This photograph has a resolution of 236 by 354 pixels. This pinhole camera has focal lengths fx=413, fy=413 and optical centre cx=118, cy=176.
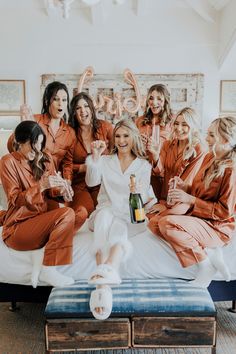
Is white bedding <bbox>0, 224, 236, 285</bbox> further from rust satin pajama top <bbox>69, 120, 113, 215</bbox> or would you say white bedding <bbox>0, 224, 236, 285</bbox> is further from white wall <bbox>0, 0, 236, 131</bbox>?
white wall <bbox>0, 0, 236, 131</bbox>

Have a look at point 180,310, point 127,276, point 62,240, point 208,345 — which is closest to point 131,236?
point 127,276

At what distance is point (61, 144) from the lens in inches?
127

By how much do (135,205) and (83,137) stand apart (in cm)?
86

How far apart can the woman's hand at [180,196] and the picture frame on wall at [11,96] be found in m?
4.31

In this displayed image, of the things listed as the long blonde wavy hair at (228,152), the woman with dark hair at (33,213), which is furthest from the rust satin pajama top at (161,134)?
the woman with dark hair at (33,213)

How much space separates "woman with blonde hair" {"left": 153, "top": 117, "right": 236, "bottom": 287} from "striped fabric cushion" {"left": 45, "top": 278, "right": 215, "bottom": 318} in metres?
0.27

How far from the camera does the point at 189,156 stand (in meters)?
2.91

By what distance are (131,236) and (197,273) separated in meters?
0.48

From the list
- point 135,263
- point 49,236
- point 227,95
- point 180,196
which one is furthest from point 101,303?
point 227,95

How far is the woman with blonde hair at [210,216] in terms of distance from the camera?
251 centimetres

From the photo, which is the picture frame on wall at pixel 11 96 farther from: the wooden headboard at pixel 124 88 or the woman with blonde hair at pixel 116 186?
the woman with blonde hair at pixel 116 186

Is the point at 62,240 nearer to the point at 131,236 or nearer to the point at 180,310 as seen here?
the point at 131,236

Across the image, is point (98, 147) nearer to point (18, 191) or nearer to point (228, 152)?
point (18, 191)

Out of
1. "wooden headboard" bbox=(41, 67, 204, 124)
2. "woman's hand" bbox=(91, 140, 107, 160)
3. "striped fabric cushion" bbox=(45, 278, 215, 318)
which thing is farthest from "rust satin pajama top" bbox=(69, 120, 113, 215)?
"wooden headboard" bbox=(41, 67, 204, 124)
